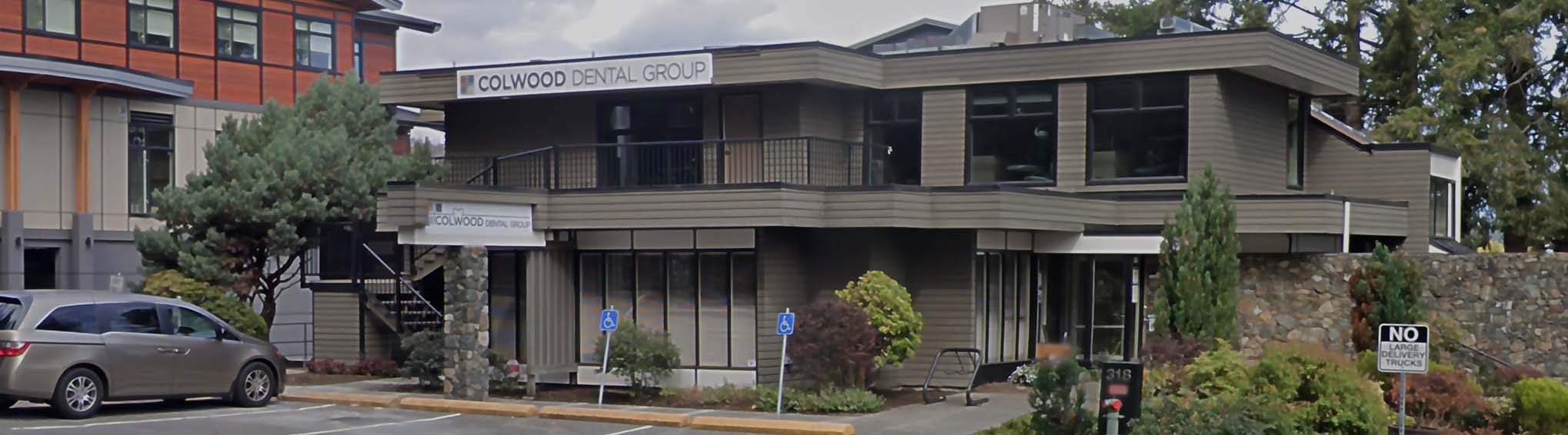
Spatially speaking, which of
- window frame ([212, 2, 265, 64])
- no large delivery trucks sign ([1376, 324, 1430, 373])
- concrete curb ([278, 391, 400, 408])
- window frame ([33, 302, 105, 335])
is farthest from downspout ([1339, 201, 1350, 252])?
window frame ([212, 2, 265, 64])

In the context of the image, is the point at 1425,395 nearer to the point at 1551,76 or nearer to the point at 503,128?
the point at 503,128

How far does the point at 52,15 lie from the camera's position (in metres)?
35.5

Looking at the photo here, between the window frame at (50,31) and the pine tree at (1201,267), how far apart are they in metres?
25.1

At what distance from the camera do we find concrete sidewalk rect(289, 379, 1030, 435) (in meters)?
19.1

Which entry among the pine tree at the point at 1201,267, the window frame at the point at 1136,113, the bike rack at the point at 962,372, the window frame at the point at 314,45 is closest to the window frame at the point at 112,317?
the bike rack at the point at 962,372

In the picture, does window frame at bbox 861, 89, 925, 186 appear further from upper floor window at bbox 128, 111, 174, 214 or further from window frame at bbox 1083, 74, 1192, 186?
upper floor window at bbox 128, 111, 174, 214

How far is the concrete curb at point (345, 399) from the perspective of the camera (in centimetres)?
2156

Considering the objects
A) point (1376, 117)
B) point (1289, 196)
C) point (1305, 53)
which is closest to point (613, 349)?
point (1289, 196)

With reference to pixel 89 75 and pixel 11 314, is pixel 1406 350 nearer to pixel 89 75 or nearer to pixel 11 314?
pixel 11 314

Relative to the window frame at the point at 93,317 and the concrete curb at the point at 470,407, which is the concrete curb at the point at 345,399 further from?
the window frame at the point at 93,317

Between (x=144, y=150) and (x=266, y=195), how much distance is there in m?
8.34

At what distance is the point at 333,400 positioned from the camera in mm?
21938

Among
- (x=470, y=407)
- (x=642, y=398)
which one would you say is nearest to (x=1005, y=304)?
(x=642, y=398)

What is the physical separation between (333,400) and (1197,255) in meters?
11.9
